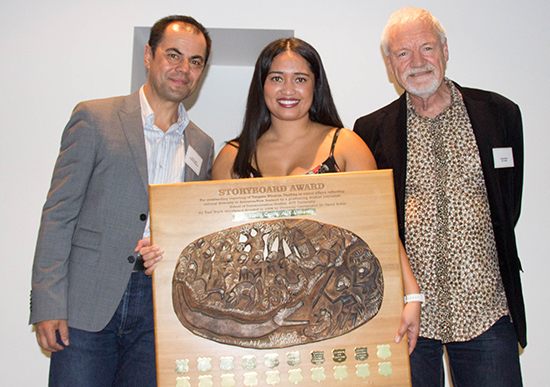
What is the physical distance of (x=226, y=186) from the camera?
1.61 m

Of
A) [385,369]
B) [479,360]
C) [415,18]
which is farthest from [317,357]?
[415,18]

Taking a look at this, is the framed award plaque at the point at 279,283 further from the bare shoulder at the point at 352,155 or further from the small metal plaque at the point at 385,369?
the bare shoulder at the point at 352,155

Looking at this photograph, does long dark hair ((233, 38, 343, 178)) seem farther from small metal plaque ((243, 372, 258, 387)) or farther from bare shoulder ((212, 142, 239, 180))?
small metal plaque ((243, 372, 258, 387))

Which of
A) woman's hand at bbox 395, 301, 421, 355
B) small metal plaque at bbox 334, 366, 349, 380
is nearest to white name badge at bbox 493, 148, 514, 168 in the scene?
woman's hand at bbox 395, 301, 421, 355

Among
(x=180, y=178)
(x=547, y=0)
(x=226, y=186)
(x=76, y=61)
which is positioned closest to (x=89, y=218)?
(x=180, y=178)

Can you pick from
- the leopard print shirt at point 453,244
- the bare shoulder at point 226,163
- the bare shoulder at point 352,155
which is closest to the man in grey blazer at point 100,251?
the bare shoulder at point 226,163

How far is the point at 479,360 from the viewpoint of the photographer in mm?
1854

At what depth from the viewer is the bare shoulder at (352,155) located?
1.87 meters

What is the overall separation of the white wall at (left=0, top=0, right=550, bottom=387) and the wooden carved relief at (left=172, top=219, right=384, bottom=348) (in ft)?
5.32

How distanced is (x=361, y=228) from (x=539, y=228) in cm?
197

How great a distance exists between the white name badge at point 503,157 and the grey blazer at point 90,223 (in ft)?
5.02

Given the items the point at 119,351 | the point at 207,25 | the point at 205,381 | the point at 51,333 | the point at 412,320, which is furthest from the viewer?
the point at 207,25

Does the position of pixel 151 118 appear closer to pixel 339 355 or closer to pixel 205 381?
pixel 205 381

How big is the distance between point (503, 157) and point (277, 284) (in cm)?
117
